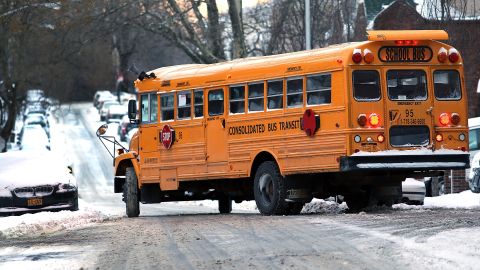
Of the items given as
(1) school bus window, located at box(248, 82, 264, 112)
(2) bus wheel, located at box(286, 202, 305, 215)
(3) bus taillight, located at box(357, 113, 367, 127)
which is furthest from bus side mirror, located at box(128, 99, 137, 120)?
(3) bus taillight, located at box(357, 113, 367, 127)

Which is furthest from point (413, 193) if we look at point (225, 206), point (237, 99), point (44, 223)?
point (44, 223)

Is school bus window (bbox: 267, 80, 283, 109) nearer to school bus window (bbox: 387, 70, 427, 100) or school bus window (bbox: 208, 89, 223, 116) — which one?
school bus window (bbox: 208, 89, 223, 116)

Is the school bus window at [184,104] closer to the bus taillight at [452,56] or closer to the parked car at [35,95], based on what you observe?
the bus taillight at [452,56]

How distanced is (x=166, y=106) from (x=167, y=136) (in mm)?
653

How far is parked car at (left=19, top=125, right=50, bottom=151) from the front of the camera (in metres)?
63.4

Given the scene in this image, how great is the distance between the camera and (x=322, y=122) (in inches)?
771

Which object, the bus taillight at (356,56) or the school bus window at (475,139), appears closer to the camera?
the bus taillight at (356,56)

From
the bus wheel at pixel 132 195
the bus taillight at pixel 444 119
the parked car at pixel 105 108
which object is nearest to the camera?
the bus taillight at pixel 444 119

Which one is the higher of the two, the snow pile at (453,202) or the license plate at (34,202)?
the license plate at (34,202)

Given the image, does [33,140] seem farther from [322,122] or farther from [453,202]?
[322,122]

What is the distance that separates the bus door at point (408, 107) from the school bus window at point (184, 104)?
468 cm

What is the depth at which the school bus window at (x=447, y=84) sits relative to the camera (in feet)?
65.4

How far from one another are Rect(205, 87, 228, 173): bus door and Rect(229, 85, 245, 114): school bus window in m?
0.23

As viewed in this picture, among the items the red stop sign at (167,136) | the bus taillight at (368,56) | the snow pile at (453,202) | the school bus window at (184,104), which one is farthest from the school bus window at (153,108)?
the bus taillight at (368,56)
